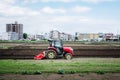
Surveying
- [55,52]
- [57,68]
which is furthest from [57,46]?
[57,68]

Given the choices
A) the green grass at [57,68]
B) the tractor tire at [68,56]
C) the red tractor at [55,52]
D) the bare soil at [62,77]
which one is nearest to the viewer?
the bare soil at [62,77]

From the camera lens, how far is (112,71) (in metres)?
19.5

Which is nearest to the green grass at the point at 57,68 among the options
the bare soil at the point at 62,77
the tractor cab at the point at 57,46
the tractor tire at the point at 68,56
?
the bare soil at the point at 62,77

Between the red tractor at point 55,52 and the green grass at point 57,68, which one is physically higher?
the red tractor at point 55,52

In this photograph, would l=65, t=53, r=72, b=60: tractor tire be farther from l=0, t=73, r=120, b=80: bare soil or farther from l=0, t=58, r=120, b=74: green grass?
l=0, t=73, r=120, b=80: bare soil

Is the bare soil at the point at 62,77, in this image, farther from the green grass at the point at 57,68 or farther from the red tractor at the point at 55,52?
the red tractor at the point at 55,52

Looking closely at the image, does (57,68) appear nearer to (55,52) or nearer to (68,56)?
(55,52)

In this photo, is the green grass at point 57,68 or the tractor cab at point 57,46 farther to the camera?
the tractor cab at point 57,46

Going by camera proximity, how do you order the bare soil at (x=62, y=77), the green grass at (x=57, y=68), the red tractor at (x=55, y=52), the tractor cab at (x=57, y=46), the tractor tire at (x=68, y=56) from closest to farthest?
the bare soil at (x=62, y=77)
the green grass at (x=57, y=68)
the red tractor at (x=55, y=52)
the tractor tire at (x=68, y=56)
the tractor cab at (x=57, y=46)

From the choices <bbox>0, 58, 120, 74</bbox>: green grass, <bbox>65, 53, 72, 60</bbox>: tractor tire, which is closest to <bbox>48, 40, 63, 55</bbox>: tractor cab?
<bbox>65, 53, 72, 60</bbox>: tractor tire

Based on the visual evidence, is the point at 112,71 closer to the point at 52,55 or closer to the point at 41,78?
the point at 41,78

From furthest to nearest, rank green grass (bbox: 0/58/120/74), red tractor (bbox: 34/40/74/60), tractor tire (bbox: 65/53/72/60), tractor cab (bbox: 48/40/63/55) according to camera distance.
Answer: tractor cab (bbox: 48/40/63/55)
tractor tire (bbox: 65/53/72/60)
red tractor (bbox: 34/40/74/60)
green grass (bbox: 0/58/120/74)

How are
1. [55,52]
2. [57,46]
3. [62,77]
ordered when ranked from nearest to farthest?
[62,77] → [55,52] → [57,46]

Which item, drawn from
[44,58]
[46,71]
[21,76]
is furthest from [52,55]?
[21,76]
